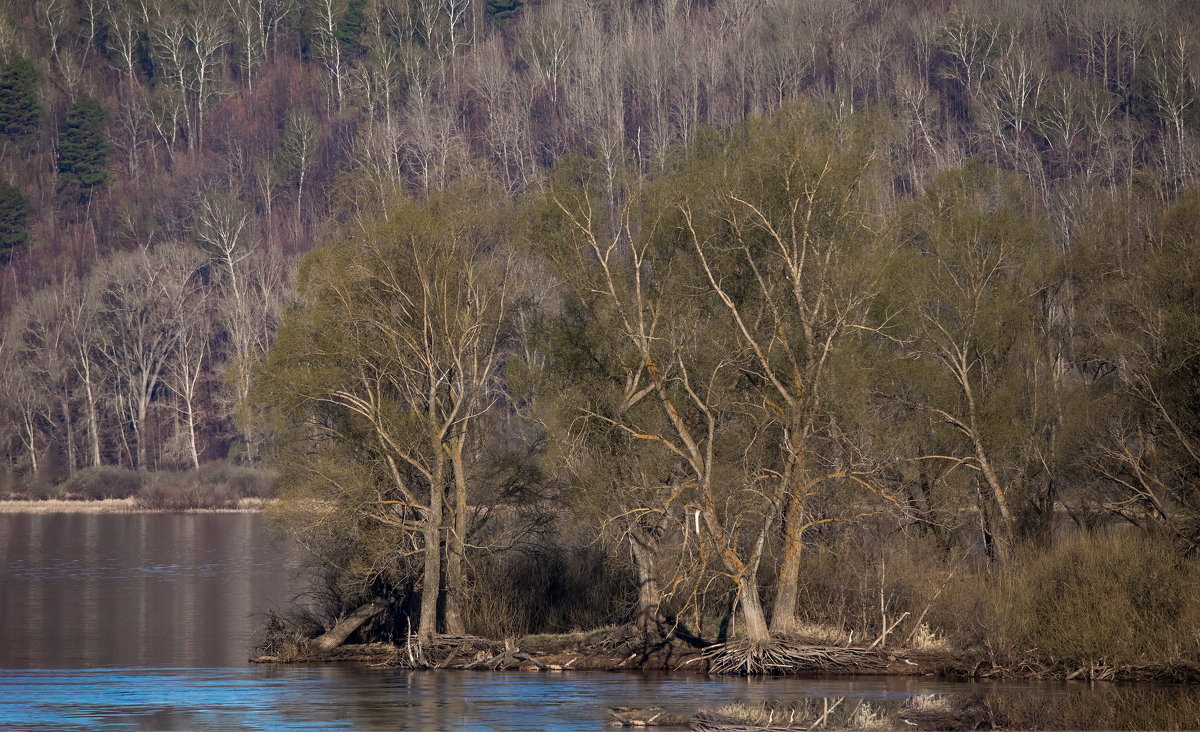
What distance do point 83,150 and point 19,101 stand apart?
29.9 ft

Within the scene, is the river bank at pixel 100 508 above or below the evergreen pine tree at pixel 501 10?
below

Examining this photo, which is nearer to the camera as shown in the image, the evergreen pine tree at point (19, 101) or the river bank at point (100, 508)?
the river bank at point (100, 508)

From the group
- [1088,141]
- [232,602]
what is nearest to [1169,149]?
[1088,141]

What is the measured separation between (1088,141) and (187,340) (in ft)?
214

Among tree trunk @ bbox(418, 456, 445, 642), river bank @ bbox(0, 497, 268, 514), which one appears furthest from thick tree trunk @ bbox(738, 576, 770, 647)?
river bank @ bbox(0, 497, 268, 514)

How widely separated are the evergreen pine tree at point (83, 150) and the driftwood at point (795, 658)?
389ft

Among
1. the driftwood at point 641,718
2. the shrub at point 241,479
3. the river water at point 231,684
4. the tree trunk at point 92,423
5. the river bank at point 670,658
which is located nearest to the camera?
the driftwood at point 641,718

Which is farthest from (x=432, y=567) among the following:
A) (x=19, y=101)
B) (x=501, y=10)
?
(x=501, y=10)

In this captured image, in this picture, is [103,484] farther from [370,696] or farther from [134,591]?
[370,696]

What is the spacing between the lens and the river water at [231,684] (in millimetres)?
30375

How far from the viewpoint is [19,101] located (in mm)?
144125

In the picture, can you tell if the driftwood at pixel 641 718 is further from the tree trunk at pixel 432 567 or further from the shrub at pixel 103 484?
the shrub at pixel 103 484

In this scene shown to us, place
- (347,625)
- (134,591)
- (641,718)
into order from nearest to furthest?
(641,718) → (347,625) → (134,591)

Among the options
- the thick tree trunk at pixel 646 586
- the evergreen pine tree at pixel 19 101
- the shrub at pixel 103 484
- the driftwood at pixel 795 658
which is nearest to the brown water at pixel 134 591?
the shrub at pixel 103 484
